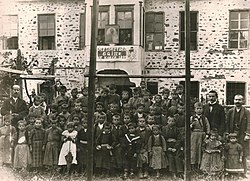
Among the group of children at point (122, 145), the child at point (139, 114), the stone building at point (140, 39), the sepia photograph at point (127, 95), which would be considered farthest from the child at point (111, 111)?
the stone building at point (140, 39)

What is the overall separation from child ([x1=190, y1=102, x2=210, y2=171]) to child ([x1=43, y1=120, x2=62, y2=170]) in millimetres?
1793

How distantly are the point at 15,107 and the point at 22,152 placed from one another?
2.52 feet

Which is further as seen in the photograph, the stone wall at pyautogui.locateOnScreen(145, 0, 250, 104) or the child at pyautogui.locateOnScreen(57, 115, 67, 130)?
the stone wall at pyautogui.locateOnScreen(145, 0, 250, 104)

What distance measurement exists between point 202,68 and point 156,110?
5.41m

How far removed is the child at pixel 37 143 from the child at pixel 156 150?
1445mm

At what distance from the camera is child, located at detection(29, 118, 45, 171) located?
488 cm

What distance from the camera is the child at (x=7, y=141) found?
493 cm

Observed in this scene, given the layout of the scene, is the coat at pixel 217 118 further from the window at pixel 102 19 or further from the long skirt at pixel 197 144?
the window at pixel 102 19

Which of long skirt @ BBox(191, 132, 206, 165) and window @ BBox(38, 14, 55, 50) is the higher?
window @ BBox(38, 14, 55, 50)

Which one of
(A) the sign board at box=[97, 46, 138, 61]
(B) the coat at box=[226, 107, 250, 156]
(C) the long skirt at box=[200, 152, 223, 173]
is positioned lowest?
(C) the long skirt at box=[200, 152, 223, 173]

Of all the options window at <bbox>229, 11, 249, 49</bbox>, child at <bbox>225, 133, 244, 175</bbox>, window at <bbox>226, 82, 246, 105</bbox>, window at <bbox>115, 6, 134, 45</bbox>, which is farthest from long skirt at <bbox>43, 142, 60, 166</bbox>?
window at <bbox>229, 11, 249, 49</bbox>

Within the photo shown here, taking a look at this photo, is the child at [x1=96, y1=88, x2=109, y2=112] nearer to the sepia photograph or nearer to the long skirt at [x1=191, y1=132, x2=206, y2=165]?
the sepia photograph

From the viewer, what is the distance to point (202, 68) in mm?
10172

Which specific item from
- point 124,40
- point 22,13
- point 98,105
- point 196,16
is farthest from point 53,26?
point 98,105
